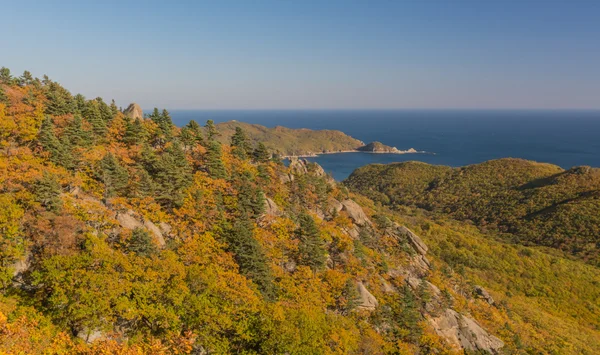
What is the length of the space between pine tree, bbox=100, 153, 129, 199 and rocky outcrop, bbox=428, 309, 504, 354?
47.7 metres

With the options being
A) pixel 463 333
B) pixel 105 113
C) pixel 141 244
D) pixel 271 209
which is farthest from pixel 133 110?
pixel 463 333

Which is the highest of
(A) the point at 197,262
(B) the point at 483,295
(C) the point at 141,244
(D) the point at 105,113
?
(D) the point at 105,113

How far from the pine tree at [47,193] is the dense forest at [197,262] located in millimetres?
157

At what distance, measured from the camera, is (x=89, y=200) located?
1425 inches

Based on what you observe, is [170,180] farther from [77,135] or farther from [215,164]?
[77,135]

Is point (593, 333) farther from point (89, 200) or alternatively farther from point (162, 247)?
point (89, 200)

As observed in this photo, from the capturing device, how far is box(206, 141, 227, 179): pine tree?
51.2 metres

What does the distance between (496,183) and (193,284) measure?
188 meters

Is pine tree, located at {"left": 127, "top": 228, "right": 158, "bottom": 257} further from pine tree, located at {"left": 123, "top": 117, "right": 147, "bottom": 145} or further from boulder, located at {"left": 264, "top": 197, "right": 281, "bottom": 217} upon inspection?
pine tree, located at {"left": 123, "top": 117, "right": 147, "bottom": 145}

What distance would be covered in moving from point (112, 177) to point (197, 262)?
16.0m

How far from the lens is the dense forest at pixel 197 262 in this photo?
24.9m

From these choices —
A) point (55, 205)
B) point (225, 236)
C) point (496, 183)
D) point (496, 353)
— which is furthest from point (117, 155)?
point (496, 183)

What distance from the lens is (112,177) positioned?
3934cm

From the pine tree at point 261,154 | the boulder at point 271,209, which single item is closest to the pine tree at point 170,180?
the boulder at point 271,209
